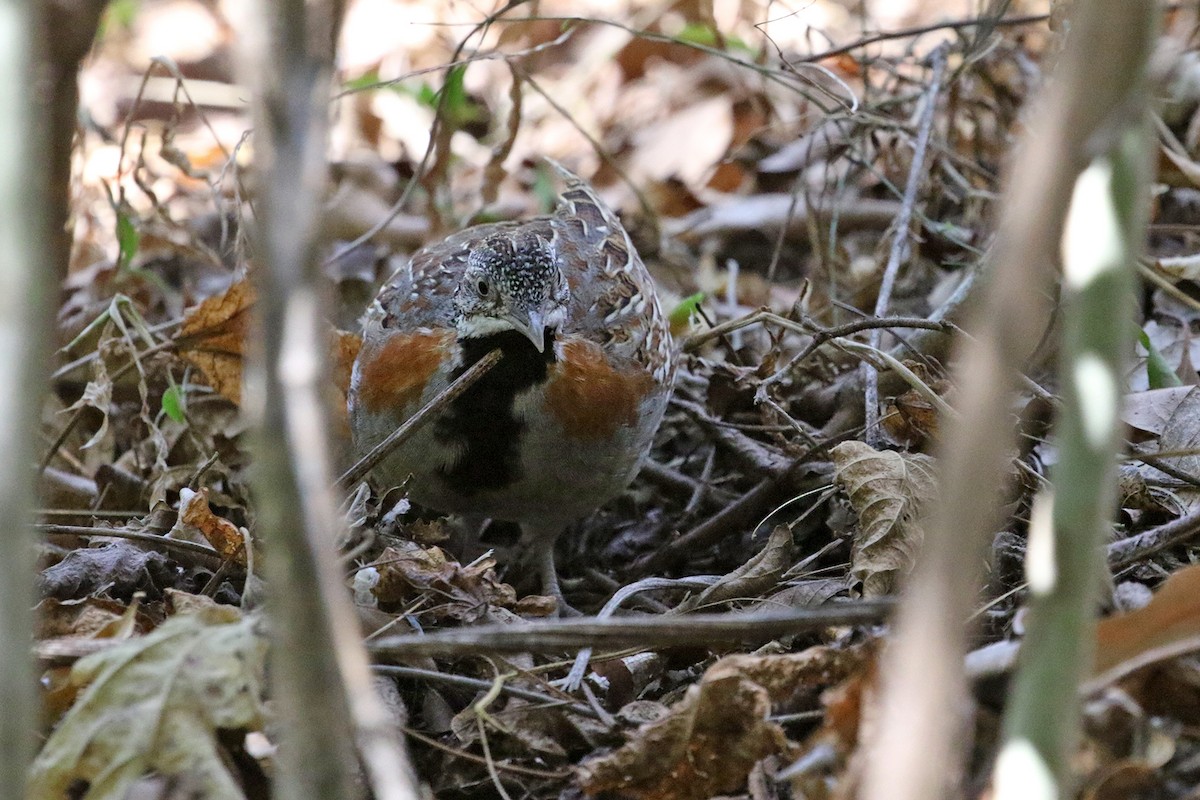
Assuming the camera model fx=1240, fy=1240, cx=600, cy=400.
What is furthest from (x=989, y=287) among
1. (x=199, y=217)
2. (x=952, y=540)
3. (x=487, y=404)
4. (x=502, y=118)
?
(x=502, y=118)

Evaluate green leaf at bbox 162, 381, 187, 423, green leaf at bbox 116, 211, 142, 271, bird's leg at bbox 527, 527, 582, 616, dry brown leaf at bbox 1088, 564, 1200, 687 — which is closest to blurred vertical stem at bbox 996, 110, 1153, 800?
dry brown leaf at bbox 1088, 564, 1200, 687

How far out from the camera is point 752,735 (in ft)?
8.45

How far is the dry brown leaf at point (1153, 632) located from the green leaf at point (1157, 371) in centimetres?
189

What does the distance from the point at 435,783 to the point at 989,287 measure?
185cm

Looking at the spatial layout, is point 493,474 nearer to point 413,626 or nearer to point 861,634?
point 413,626

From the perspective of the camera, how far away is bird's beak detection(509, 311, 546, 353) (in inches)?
151

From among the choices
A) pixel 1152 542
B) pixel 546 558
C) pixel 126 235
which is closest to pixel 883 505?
pixel 1152 542

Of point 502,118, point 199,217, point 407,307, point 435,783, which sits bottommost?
point 435,783

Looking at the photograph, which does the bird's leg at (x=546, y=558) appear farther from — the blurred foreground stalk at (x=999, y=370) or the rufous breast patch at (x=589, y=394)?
the blurred foreground stalk at (x=999, y=370)

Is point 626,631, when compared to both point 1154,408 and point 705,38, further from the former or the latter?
point 705,38

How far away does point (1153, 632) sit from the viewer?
2.26 m

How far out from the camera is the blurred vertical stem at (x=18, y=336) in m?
1.52

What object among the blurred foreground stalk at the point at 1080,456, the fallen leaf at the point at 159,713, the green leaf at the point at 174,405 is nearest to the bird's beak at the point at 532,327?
the green leaf at the point at 174,405

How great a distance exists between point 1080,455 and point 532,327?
244 centimetres
